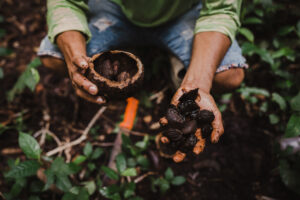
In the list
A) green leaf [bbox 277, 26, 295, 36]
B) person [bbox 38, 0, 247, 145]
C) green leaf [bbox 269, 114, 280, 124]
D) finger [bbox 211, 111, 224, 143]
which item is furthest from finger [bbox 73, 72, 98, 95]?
green leaf [bbox 277, 26, 295, 36]

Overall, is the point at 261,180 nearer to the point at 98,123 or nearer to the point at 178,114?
the point at 178,114

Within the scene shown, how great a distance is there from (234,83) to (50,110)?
184cm

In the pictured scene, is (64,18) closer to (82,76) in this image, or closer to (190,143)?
(82,76)

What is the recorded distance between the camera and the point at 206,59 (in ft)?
5.45

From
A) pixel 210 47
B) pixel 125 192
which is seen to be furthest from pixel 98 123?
pixel 210 47

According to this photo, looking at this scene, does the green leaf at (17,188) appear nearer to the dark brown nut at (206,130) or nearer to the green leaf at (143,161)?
the green leaf at (143,161)

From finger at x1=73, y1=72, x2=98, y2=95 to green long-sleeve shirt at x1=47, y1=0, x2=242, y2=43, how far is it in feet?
1.43

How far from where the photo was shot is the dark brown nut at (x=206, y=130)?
1.43 m

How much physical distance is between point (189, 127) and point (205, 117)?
12cm

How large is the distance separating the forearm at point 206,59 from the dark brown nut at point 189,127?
0.27 meters

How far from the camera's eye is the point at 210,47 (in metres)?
1.68

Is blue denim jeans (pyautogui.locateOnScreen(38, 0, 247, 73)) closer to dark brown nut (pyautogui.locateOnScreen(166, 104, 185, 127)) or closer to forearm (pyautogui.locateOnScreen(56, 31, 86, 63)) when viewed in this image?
forearm (pyautogui.locateOnScreen(56, 31, 86, 63))

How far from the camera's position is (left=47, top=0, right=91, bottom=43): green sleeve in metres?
1.68

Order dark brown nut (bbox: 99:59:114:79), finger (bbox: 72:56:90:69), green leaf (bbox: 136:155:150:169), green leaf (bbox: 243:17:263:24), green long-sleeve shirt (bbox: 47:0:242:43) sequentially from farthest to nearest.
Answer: green leaf (bbox: 243:17:263:24) < green leaf (bbox: 136:155:150:169) < green long-sleeve shirt (bbox: 47:0:242:43) < dark brown nut (bbox: 99:59:114:79) < finger (bbox: 72:56:90:69)
